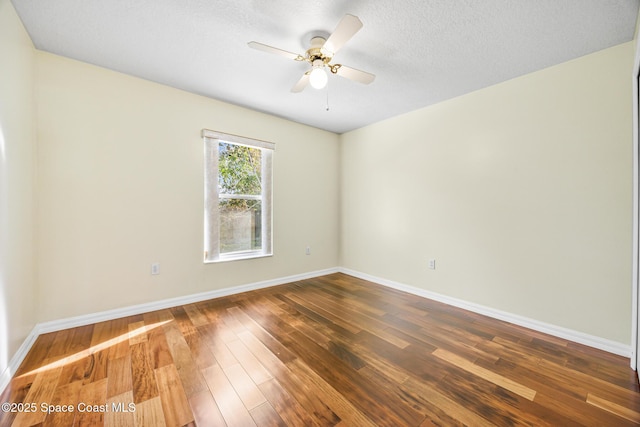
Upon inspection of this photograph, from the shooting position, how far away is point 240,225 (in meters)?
3.60

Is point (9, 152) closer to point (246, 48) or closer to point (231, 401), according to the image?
point (246, 48)

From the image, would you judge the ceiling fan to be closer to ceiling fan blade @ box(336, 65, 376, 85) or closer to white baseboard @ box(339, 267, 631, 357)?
ceiling fan blade @ box(336, 65, 376, 85)

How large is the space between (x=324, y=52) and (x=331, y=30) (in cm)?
16

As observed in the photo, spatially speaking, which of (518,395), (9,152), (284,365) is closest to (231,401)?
(284,365)

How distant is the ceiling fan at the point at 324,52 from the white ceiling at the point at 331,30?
132 mm

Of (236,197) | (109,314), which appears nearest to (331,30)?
(236,197)

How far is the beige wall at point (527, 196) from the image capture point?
6.97 feet

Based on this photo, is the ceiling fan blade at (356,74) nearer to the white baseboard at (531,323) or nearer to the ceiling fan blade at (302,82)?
the ceiling fan blade at (302,82)

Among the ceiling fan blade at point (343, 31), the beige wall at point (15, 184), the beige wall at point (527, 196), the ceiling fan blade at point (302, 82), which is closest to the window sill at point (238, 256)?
the beige wall at point (15, 184)

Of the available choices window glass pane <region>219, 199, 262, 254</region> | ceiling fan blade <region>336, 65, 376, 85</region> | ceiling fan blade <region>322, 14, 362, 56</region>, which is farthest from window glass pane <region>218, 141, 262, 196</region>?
ceiling fan blade <region>322, 14, 362, 56</region>

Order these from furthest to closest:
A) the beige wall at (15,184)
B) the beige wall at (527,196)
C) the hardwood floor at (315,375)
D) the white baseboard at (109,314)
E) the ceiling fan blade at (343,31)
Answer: the beige wall at (527,196) < the white baseboard at (109,314) < the beige wall at (15,184) < the ceiling fan blade at (343,31) < the hardwood floor at (315,375)

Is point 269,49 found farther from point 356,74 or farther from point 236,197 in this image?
point 236,197

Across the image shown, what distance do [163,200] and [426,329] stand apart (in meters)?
3.02

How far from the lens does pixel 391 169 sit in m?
Answer: 3.81
